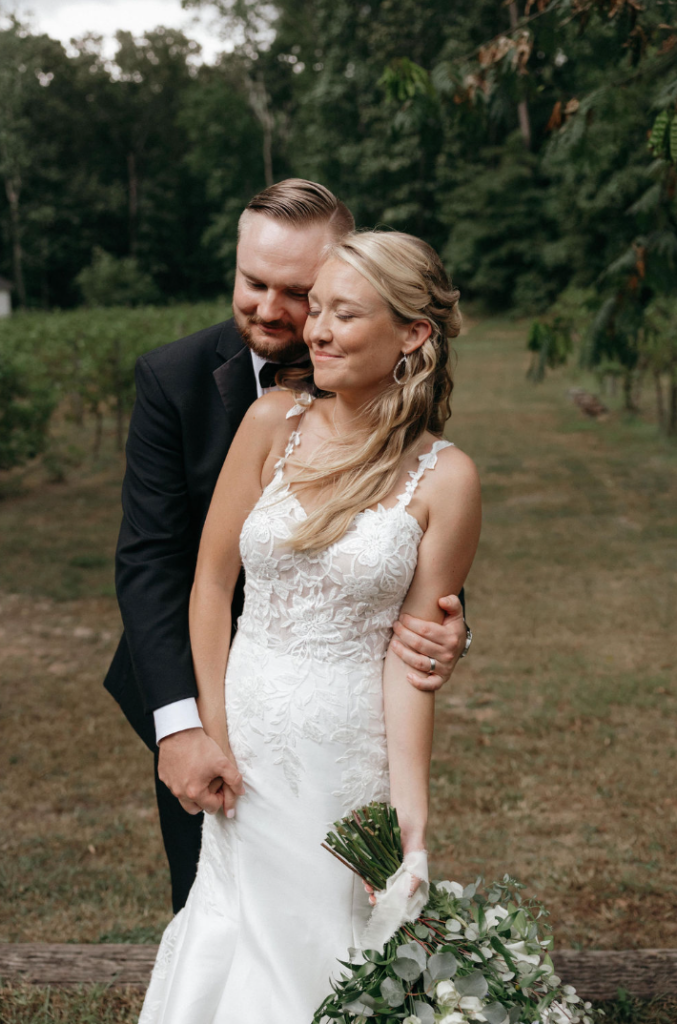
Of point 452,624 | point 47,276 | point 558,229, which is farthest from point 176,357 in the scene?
point 47,276

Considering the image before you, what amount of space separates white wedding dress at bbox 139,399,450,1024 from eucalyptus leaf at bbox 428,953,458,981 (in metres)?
0.39

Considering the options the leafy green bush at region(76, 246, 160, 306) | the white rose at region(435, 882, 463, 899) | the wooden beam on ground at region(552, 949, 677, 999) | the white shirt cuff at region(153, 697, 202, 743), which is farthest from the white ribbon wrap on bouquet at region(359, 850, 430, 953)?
the leafy green bush at region(76, 246, 160, 306)

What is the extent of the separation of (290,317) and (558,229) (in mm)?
36623

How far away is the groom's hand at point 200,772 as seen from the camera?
7.56ft

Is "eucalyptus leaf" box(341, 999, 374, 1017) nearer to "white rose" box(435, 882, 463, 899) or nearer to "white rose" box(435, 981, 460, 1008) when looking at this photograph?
"white rose" box(435, 981, 460, 1008)

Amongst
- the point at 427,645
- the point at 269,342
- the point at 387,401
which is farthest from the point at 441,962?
the point at 269,342

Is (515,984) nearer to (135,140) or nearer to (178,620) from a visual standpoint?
(178,620)

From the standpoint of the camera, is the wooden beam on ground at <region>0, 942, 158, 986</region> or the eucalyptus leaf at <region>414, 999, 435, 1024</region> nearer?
the eucalyptus leaf at <region>414, 999, 435, 1024</region>

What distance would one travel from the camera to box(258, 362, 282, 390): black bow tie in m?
2.67

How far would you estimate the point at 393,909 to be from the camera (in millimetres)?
2002

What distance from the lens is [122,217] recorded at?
52906 millimetres

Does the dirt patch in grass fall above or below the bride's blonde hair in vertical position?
below

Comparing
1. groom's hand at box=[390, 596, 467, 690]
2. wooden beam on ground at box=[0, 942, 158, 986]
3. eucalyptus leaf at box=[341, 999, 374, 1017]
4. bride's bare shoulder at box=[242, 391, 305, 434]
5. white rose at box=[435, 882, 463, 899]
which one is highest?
bride's bare shoulder at box=[242, 391, 305, 434]

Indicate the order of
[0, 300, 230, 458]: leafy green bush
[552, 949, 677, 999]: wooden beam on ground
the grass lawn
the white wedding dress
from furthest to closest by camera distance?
[0, 300, 230, 458]: leafy green bush
the grass lawn
[552, 949, 677, 999]: wooden beam on ground
the white wedding dress
